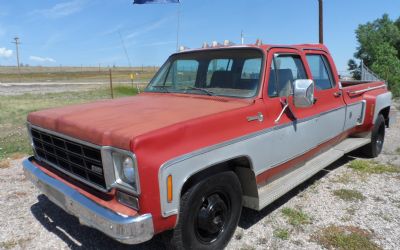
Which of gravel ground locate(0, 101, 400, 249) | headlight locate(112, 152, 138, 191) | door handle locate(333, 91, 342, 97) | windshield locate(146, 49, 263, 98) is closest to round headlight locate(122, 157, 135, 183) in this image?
headlight locate(112, 152, 138, 191)

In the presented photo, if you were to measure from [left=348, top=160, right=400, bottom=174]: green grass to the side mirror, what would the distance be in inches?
104

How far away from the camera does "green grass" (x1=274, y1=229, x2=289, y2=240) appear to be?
3825 millimetres

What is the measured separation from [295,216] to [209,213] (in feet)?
4.74

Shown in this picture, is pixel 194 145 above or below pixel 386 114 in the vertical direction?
above

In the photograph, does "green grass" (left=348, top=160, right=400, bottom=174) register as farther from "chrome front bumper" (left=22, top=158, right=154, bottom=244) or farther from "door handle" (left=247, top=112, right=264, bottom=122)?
"chrome front bumper" (left=22, top=158, right=154, bottom=244)

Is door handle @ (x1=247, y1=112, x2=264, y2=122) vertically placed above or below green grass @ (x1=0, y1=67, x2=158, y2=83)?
above

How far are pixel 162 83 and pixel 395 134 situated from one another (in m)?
6.22

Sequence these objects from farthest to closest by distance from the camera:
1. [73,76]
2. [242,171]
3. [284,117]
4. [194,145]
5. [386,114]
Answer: [73,76] → [386,114] → [284,117] → [242,171] → [194,145]

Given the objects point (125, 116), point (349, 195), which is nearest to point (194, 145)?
point (125, 116)

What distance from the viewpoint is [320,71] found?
17.1ft

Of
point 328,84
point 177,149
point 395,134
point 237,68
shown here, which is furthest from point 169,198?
point 395,134

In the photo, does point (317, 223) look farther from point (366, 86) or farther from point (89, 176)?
point (366, 86)

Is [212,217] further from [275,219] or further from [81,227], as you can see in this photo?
[81,227]

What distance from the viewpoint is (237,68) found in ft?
13.7
